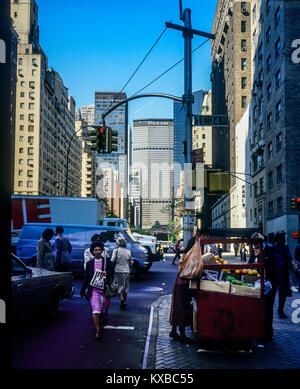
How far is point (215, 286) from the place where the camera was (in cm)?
627

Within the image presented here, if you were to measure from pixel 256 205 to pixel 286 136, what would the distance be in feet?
43.8

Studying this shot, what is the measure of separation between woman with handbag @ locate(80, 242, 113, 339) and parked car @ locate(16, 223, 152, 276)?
10017 millimetres

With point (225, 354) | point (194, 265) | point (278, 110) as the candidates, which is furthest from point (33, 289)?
point (278, 110)

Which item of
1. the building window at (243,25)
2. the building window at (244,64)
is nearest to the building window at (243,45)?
the building window at (244,64)

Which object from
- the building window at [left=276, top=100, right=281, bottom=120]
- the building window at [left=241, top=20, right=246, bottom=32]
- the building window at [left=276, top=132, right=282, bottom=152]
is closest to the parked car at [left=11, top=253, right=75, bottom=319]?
the building window at [left=276, top=132, right=282, bottom=152]

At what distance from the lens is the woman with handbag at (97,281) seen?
7277 mm

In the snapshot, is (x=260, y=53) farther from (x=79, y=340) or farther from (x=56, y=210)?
(x=79, y=340)

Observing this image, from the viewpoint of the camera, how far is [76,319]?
29.2ft

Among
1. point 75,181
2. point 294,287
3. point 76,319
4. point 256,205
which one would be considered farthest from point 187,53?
point 75,181

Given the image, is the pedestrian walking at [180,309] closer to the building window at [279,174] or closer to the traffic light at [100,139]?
the traffic light at [100,139]

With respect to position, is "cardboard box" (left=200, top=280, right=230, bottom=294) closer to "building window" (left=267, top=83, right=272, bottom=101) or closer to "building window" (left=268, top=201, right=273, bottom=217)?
"building window" (left=268, top=201, right=273, bottom=217)

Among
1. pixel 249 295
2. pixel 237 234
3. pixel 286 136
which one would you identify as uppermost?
pixel 286 136

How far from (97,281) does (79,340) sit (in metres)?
1.03
